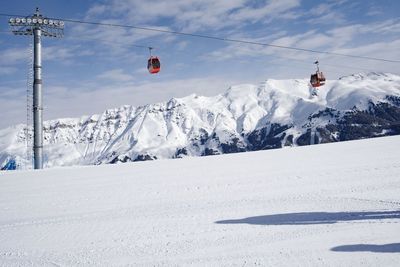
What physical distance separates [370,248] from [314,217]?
205 centimetres

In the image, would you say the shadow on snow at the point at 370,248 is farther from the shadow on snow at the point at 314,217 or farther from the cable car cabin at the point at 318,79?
the cable car cabin at the point at 318,79

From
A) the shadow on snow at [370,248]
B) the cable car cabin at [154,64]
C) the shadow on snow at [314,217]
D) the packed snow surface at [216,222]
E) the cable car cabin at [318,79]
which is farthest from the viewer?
the cable car cabin at [318,79]

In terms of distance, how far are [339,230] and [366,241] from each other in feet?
2.43

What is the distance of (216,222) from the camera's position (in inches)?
329

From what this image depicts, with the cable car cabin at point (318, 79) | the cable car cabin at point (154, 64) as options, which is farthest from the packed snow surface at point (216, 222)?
the cable car cabin at point (318, 79)

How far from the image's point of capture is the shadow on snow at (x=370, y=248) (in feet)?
20.0

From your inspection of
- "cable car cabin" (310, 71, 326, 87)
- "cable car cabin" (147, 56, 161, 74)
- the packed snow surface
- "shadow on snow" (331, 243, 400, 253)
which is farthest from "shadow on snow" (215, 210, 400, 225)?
"cable car cabin" (310, 71, 326, 87)

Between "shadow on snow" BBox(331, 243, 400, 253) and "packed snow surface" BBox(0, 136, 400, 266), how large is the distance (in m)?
0.02

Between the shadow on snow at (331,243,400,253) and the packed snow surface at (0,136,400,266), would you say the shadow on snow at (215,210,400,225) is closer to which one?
the packed snow surface at (0,136,400,266)

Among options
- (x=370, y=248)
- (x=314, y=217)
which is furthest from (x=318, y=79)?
(x=370, y=248)

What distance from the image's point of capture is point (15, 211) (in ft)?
36.5

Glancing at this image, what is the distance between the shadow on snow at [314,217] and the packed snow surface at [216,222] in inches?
0.9

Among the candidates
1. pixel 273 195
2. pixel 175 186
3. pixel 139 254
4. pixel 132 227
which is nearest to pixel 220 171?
pixel 175 186

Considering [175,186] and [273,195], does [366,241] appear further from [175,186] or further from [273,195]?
[175,186]
